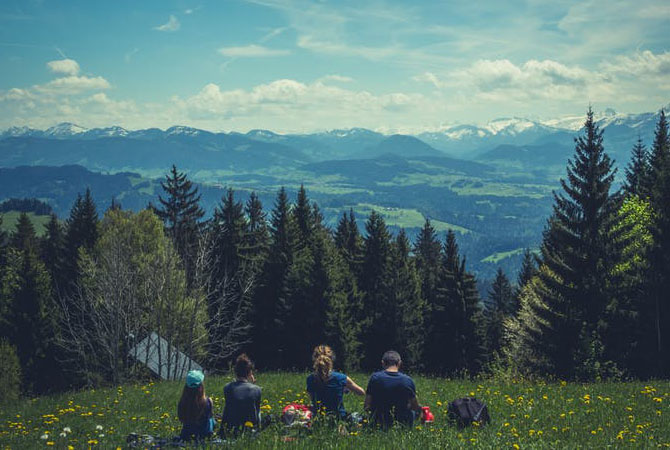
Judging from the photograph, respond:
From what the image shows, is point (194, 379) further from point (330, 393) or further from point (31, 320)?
point (31, 320)

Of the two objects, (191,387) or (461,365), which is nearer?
(191,387)

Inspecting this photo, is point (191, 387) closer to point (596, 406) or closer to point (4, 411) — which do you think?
point (596, 406)

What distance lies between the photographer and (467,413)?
28.8 ft

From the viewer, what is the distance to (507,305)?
77.6 m

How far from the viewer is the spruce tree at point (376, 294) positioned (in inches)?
1618

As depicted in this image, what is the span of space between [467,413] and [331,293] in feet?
91.4

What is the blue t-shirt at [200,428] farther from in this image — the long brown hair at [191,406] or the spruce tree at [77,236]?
the spruce tree at [77,236]

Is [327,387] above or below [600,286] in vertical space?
above

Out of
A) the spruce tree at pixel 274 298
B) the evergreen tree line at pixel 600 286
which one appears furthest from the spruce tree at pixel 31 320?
the evergreen tree line at pixel 600 286


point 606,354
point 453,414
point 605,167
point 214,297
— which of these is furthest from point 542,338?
point 214,297

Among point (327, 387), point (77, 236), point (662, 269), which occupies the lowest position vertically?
point (77, 236)

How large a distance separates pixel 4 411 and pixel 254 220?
41.8 m

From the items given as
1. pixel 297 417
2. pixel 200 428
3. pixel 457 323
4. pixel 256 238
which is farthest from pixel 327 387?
pixel 256 238

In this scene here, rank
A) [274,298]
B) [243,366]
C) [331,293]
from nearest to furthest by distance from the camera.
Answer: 1. [243,366]
2. [331,293]
3. [274,298]
